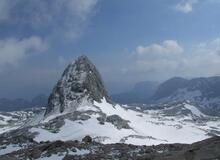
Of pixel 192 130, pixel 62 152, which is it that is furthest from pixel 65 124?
pixel 62 152

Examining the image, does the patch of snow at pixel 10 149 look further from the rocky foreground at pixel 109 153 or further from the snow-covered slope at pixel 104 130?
the snow-covered slope at pixel 104 130

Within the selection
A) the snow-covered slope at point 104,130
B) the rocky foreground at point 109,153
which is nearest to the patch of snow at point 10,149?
the rocky foreground at point 109,153

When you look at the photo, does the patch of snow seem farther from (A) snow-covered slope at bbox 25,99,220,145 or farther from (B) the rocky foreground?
(A) snow-covered slope at bbox 25,99,220,145

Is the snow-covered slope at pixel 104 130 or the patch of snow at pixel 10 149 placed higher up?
the snow-covered slope at pixel 104 130

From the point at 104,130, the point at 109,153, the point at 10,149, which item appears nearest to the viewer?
the point at 109,153

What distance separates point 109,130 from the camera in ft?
455

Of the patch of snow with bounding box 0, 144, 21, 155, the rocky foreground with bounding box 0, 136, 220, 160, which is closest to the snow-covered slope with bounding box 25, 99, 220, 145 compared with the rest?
the patch of snow with bounding box 0, 144, 21, 155

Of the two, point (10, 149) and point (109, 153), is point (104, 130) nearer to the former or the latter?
point (10, 149)

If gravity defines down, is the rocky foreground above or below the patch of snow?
below

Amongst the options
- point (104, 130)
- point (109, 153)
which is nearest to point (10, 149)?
point (109, 153)

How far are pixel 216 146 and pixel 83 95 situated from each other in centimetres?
16137

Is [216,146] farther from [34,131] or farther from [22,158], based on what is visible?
[34,131]

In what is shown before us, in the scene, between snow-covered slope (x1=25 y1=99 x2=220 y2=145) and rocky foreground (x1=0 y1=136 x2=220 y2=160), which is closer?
rocky foreground (x1=0 y1=136 x2=220 y2=160)

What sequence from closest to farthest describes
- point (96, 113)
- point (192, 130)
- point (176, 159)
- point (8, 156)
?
point (176, 159) → point (8, 156) → point (96, 113) → point (192, 130)
